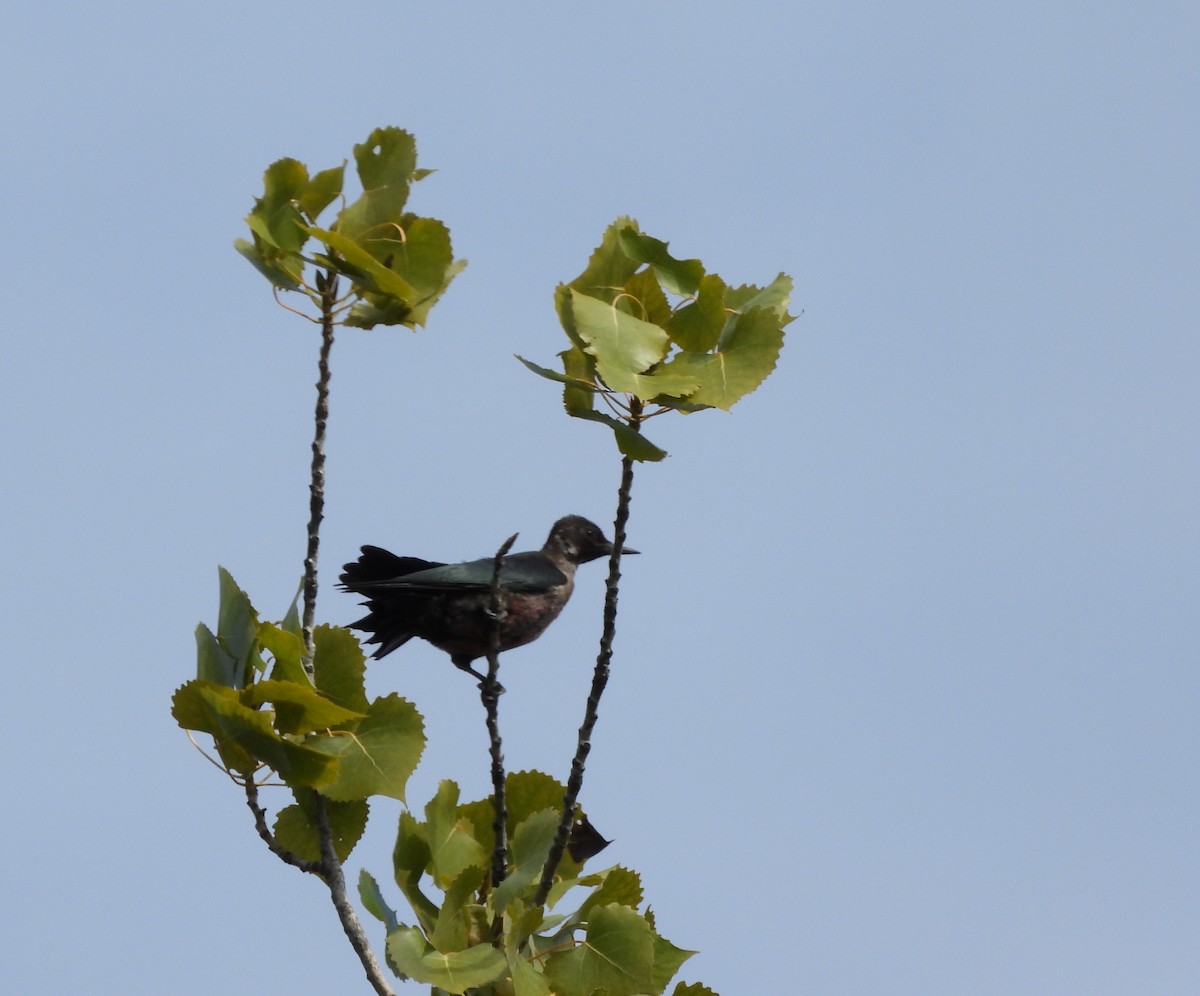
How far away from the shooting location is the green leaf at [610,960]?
4934 millimetres

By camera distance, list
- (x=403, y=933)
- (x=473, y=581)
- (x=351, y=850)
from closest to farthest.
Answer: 1. (x=403, y=933)
2. (x=351, y=850)
3. (x=473, y=581)

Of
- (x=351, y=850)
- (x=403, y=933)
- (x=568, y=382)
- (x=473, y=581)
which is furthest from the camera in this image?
(x=473, y=581)

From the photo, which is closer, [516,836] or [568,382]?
[568,382]

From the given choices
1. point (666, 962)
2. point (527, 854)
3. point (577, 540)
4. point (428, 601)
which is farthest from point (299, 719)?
point (577, 540)

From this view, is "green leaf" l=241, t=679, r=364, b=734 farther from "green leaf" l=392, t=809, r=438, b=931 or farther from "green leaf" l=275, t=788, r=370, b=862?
"green leaf" l=392, t=809, r=438, b=931

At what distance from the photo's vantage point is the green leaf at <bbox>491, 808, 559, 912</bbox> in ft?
16.1

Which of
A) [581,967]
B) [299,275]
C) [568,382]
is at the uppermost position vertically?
[299,275]

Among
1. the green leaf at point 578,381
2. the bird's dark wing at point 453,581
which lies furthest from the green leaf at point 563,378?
the bird's dark wing at point 453,581

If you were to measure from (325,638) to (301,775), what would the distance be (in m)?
0.47

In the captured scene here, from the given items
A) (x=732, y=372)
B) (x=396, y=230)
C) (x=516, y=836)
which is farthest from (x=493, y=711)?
(x=396, y=230)

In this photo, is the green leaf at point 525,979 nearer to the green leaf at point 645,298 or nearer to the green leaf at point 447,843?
the green leaf at point 447,843

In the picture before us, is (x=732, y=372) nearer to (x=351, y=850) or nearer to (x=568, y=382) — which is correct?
(x=568, y=382)

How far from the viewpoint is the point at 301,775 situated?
196 inches

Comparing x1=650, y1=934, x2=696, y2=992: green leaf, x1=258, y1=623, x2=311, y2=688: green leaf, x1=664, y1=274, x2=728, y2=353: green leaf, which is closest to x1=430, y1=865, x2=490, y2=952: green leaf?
x1=650, y1=934, x2=696, y2=992: green leaf
